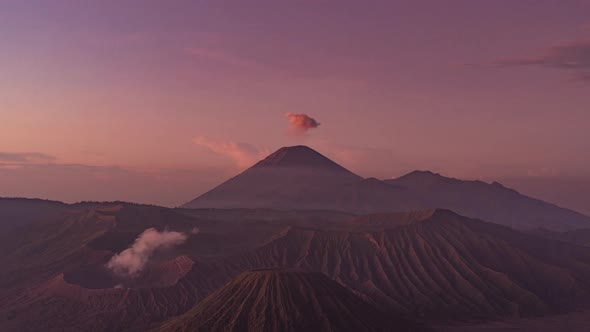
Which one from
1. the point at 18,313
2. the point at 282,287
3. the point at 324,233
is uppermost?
the point at 324,233

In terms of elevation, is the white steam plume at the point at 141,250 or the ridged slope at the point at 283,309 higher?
the white steam plume at the point at 141,250

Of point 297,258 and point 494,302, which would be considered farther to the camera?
point 297,258

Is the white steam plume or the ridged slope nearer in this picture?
the ridged slope

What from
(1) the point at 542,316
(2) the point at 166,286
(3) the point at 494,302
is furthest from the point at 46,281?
(1) the point at 542,316

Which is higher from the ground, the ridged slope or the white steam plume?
the white steam plume

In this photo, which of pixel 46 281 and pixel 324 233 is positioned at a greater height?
pixel 324 233

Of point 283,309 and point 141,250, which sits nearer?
point 283,309

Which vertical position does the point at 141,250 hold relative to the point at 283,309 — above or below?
above

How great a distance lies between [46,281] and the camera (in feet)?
461

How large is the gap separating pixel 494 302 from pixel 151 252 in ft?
268

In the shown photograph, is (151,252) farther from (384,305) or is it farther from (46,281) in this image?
(384,305)

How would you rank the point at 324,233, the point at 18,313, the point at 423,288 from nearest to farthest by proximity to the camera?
the point at 18,313
the point at 423,288
the point at 324,233

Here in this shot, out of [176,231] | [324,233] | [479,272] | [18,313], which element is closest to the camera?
[18,313]

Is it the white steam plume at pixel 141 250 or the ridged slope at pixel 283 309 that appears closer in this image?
the ridged slope at pixel 283 309
